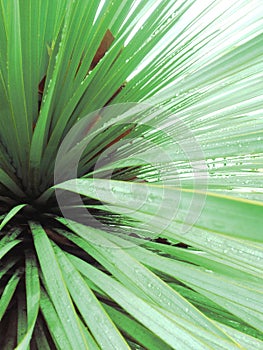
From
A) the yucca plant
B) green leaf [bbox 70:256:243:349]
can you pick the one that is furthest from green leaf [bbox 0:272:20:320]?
green leaf [bbox 70:256:243:349]

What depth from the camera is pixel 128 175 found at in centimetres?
73

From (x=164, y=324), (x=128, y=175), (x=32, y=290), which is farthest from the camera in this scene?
(x=128, y=175)

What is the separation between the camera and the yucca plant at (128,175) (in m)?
0.38

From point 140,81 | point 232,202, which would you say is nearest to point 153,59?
point 140,81

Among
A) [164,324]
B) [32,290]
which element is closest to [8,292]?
[32,290]

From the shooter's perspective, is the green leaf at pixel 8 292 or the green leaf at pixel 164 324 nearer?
the green leaf at pixel 164 324

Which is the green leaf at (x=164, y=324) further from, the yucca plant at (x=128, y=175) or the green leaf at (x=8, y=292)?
the green leaf at (x=8, y=292)

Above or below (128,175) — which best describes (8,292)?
below

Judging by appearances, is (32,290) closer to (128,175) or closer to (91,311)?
(91,311)

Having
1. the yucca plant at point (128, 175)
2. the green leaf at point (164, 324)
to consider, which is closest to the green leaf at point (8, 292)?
the yucca plant at point (128, 175)

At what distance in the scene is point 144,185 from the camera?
0.29 meters

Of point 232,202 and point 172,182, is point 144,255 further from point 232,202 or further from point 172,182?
point 232,202

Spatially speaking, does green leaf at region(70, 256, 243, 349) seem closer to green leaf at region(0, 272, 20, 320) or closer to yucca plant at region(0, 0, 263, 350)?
yucca plant at region(0, 0, 263, 350)

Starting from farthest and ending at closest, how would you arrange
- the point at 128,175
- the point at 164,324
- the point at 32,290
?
1. the point at 128,175
2. the point at 32,290
3. the point at 164,324
